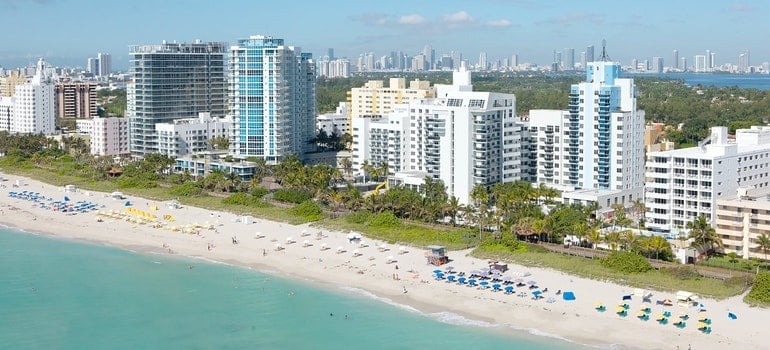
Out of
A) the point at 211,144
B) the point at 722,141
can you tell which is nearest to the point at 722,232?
the point at 722,141

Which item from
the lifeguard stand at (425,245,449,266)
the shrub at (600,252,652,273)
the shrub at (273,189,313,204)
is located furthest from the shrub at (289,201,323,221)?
the shrub at (600,252,652,273)

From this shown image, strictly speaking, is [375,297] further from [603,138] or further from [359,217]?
[603,138]

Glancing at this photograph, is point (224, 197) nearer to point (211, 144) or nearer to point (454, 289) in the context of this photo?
point (211, 144)

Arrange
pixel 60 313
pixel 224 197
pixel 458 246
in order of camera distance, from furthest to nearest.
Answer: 1. pixel 224 197
2. pixel 458 246
3. pixel 60 313

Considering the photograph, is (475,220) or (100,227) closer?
(475,220)

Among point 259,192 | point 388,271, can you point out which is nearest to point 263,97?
point 259,192

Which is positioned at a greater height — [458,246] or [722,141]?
[722,141]

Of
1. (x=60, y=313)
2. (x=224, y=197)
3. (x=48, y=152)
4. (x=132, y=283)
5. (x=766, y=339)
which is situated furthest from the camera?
(x=48, y=152)

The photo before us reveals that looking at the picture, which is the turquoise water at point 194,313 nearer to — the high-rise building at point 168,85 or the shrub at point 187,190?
the shrub at point 187,190
